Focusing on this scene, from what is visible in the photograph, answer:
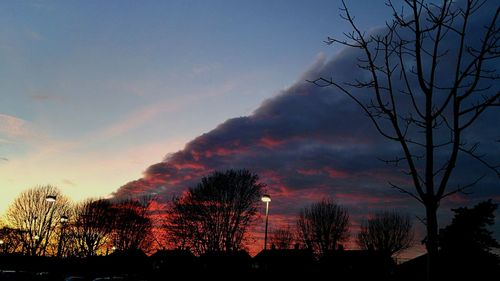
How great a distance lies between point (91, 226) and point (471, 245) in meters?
46.8

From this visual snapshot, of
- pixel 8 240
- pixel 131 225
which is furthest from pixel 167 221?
pixel 8 240

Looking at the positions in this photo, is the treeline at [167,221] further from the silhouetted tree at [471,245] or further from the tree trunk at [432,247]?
the tree trunk at [432,247]

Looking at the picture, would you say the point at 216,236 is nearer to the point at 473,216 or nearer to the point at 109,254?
the point at 109,254

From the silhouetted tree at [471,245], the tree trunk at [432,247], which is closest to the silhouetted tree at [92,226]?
the silhouetted tree at [471,245]

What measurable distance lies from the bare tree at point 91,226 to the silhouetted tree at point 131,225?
115cm

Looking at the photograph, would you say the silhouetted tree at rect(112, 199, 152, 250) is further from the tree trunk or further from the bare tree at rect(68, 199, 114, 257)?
the tree trunk

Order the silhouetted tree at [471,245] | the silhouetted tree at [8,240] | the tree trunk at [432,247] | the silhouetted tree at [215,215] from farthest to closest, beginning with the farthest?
the silhouetted tree at [8,240], the silhouetted tree at [215,215], the silhouetted tree at [471,245], the tree trunk at [432,247]

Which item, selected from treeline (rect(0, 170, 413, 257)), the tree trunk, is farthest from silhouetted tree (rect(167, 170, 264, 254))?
the tree trunk

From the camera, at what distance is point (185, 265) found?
50000mm

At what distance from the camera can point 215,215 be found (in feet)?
182

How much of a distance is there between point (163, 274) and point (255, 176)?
17.9 m

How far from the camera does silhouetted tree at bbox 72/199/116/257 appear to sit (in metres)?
56.5

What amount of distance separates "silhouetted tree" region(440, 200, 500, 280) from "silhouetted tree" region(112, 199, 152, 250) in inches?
1708

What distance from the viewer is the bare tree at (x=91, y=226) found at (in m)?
56.5
